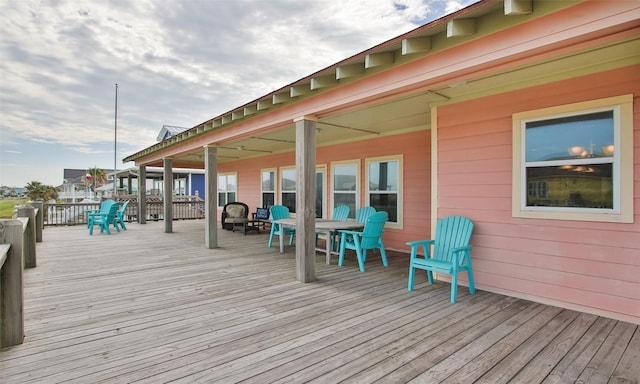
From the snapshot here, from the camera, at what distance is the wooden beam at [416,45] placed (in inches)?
98.9

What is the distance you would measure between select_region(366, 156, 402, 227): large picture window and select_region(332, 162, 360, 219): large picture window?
0.40 metres

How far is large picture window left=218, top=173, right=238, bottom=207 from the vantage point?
38.6 ft

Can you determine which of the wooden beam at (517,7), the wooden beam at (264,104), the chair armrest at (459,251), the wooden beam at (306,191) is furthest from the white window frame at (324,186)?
the wooden beam at (517,7)

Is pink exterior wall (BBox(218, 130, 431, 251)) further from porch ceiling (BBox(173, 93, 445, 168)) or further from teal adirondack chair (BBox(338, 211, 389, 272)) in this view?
teal adirondack chair (BBox(338, 211, 389, 272))

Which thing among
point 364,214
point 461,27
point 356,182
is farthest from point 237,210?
point 461,27

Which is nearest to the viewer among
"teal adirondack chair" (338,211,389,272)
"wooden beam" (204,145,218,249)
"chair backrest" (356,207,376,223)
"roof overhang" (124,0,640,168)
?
"roof overhang" (124,0,640,168)

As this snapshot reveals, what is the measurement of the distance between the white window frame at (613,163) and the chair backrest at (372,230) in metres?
1.85

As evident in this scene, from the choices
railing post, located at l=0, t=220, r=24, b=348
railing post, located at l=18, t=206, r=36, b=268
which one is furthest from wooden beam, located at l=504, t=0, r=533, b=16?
railing post, located at l=18, t=206, r=36, b=268

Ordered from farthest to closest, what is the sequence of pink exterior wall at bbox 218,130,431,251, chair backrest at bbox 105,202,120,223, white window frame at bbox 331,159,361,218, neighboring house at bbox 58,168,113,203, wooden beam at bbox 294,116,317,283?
neighboring house at bbox 58,168,113,203, chair backrest at bbox 105,202,120,223, white window frame at bbox 331,159,361,218, pink exterior wall at bbox 218,130,431,251, wooden beam at bbox 294,116,317,283

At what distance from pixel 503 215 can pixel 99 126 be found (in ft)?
87.0

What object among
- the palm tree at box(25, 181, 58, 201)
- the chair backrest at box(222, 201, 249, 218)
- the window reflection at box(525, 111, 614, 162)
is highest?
the window reflection at box(525, 111, 614, 162)

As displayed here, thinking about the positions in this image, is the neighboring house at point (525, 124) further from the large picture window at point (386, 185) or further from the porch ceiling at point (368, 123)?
the large picture window at point (386, 185)

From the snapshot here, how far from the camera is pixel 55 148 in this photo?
26.7m

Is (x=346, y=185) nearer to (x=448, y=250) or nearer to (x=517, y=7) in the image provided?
(x=448, y=250)
